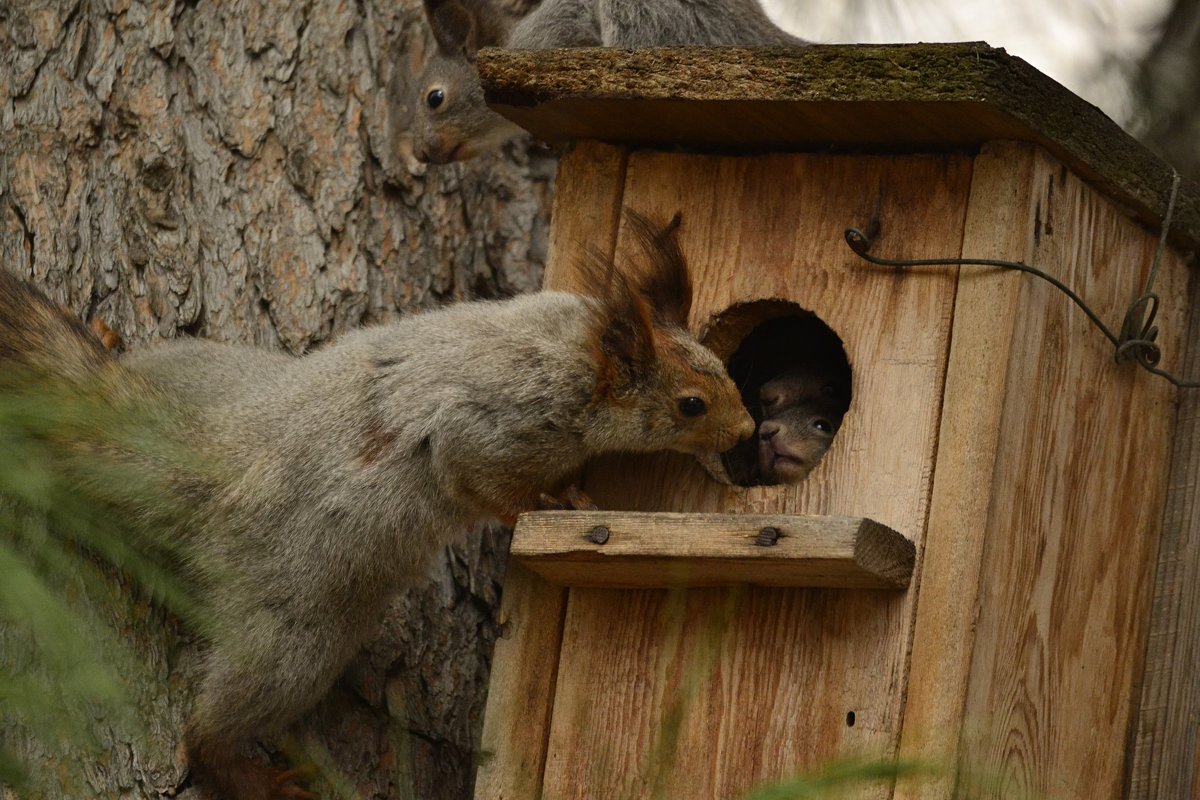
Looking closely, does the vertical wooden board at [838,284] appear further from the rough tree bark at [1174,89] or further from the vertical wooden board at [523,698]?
the rough tree bark at [1174,89]

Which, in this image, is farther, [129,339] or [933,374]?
[129,339]

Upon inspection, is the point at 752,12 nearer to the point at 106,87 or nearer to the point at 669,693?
the point at 106,87

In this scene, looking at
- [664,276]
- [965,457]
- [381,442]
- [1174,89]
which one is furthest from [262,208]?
[1174,89]

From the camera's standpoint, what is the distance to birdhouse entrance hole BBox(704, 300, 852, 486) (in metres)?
3.54

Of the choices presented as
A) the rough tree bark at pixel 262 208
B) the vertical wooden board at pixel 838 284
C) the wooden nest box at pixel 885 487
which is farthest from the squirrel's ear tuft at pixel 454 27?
the vertical wooden board at pixel 838 284

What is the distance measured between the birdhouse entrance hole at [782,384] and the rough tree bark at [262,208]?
2.80 ft

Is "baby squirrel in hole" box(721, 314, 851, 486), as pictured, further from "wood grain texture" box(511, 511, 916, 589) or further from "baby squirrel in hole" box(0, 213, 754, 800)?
"wood grain texture" box(511, 511, 916, 589)

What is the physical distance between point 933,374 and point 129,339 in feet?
6.63

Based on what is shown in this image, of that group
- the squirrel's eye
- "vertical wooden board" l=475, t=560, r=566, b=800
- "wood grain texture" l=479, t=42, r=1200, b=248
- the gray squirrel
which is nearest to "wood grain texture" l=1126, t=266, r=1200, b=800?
"wood grain texture" l=479, t=42, r=1200, b=248

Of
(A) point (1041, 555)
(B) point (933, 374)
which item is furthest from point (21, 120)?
(A) point (1041, 555)

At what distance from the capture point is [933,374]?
314cm

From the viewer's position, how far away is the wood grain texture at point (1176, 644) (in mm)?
3559

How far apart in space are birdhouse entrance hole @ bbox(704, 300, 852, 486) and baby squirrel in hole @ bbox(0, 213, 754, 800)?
195 millimetres

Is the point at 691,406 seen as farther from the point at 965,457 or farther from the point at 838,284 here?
the point at 965,457
